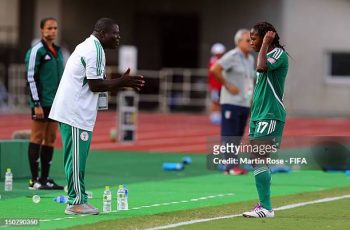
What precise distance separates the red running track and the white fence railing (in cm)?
151

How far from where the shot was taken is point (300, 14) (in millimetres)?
37844

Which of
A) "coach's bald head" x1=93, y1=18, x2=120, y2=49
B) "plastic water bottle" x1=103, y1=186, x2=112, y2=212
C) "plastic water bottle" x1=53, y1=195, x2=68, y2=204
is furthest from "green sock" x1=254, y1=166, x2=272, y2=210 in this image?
"plastic water bottle" x1=53, y1=195, x2=68, y2=204

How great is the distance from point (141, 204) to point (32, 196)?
152 centimetres

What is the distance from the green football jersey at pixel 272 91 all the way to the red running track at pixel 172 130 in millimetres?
8406

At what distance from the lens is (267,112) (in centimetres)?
1098

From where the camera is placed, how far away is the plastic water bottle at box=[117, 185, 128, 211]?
446 inches

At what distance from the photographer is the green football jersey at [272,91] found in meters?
11.0

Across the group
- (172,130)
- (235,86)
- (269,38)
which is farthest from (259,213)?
(172,130)

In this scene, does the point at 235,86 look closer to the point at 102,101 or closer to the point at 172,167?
the point at 172,167

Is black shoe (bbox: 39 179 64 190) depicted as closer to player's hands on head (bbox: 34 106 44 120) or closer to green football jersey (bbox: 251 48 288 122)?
player's hands on head (bbox: 34 106 44 120)

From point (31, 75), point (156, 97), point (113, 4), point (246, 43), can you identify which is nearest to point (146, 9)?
point (113, 4)

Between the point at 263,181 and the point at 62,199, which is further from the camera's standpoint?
the point at 62,199

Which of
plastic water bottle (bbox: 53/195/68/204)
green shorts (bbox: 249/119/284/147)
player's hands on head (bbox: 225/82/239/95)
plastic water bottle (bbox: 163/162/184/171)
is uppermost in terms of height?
player's hands on head (bbox: 225/82/239/95)

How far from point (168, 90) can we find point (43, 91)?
930 inches
